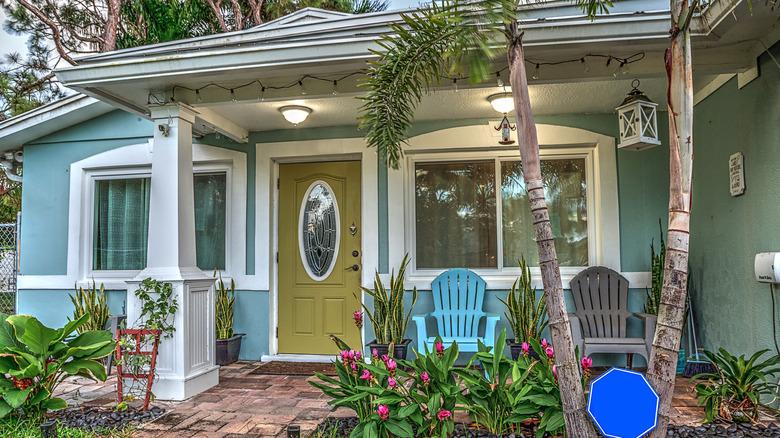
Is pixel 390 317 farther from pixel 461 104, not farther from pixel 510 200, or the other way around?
pixel 461 104

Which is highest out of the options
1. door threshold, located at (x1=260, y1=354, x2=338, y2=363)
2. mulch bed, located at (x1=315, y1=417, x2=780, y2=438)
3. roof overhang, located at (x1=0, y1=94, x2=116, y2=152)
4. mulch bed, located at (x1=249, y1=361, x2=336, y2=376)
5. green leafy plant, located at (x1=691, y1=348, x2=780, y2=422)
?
roof overhang, located at (x1=0, y1=94, x2=116, y2=152)

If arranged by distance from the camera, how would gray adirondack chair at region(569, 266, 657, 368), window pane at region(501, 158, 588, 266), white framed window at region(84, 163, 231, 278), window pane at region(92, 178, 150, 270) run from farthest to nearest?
window pane at region(92, 178, 150, 270) → white framed window at region(84, 163, 231, 278) → window pane at region(501, 158, 588, 266) → gray adirondack chair at region(569, 266, 657, 368)

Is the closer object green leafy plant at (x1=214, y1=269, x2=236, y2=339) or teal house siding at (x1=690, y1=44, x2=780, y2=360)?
teal house siding at (x1=690, y1=44, x2=780, y2=360)

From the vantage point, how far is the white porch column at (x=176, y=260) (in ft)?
11.8

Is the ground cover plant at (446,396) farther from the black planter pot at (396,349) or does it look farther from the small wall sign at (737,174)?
the small wall sign at (737,174)

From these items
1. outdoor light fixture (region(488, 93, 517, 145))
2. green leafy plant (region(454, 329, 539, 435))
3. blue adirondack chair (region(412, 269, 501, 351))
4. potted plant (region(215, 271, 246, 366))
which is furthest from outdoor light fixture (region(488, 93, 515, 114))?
potted plant (region(215, 271, 246, 366))

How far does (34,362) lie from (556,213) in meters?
4.01

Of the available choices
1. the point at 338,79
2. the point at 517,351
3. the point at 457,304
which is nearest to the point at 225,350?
the point at 457,304

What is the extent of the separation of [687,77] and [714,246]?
212 cm

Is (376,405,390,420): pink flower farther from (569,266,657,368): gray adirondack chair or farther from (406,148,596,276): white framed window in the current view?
(406,148,596,276): white framed window

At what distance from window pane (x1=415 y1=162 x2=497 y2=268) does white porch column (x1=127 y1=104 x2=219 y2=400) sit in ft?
6.57

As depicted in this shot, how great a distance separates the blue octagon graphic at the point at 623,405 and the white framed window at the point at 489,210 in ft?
8.07

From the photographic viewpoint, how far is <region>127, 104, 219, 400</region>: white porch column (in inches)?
142

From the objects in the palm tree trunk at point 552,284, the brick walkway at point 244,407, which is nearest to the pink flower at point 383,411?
the brick walkway at point 244,407
